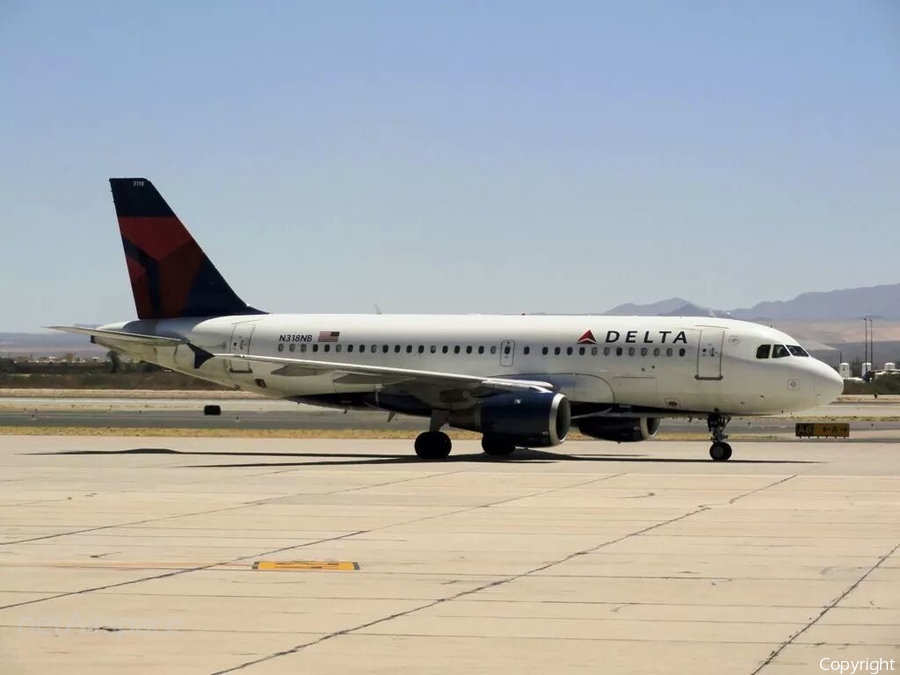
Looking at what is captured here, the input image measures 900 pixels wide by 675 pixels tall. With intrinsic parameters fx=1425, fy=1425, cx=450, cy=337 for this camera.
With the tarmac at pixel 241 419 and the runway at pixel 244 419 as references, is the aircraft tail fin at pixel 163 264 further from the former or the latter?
the tarmac at pixel 241 419

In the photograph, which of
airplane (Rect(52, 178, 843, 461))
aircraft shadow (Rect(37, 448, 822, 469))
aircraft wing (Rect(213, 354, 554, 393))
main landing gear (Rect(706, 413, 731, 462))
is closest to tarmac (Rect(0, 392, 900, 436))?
main landing gear (Rect(706, 413, 731, 462))

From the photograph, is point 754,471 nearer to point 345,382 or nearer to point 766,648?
point 345,382

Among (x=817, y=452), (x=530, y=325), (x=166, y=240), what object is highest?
(x=166, y=240)

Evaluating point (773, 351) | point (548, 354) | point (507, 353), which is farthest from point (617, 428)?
point (773, 351)

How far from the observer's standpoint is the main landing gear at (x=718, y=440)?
3431 cm

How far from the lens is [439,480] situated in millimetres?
27906

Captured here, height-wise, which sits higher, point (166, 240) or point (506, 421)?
point (166, 240)

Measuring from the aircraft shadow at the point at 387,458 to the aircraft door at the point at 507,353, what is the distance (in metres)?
2.44

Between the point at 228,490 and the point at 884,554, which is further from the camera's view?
the point at 228,490

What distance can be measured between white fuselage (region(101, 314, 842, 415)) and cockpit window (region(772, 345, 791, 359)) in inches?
5.9

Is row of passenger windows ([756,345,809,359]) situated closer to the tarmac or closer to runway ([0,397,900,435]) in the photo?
the tarmac

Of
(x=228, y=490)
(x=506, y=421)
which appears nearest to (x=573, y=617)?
(x=228, y=490)

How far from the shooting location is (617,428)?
37156 mm

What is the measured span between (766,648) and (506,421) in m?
23.2
